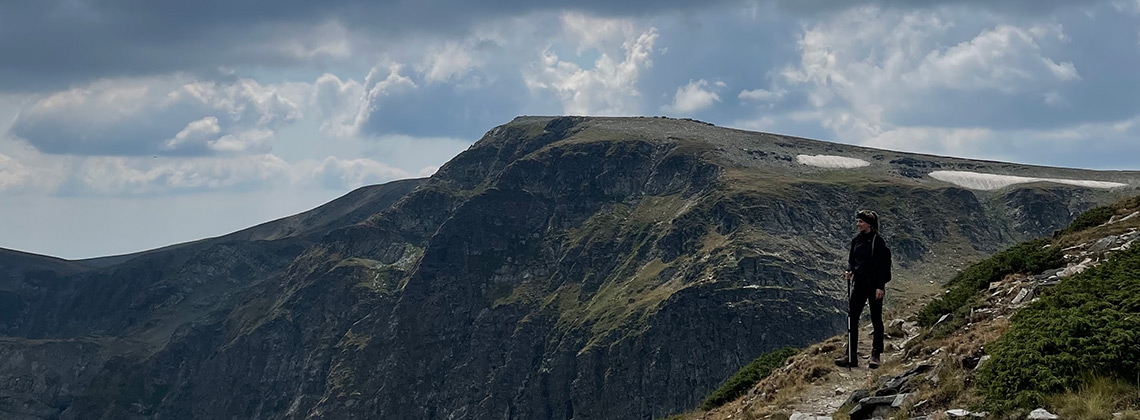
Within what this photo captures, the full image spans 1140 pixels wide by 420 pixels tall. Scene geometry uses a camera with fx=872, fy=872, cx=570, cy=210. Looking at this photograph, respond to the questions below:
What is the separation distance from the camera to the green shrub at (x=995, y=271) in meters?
27.6

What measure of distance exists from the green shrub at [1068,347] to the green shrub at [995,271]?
27.9ft

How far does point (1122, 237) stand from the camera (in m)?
26.8

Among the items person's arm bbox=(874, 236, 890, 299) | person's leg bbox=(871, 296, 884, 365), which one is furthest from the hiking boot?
person's arm bbox=(874, 236, 890, 299)

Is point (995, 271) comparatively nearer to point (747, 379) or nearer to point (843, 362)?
point (843, 362)

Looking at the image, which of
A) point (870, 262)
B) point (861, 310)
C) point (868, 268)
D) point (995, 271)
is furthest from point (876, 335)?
point (995, 271)

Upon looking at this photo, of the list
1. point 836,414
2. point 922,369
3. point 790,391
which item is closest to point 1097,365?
point 922,369

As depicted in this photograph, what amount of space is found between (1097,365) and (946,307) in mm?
12426

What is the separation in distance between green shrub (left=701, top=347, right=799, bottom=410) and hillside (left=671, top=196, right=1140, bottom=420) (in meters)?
2.60

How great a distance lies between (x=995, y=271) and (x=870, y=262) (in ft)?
26.4

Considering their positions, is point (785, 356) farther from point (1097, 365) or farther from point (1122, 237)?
point (1097, 365)

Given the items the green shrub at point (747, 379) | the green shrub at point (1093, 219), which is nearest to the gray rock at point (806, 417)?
the green shrub at point (747, 379)

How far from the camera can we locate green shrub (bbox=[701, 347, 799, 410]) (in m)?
33.6

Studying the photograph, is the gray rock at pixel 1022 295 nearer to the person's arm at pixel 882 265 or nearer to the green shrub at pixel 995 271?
the green shrub at pixel 995 271

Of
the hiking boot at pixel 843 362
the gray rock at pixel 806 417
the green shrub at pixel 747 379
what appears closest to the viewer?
the gray rock at pixel 806 417
